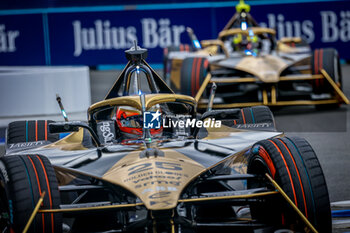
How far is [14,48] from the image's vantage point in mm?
21328

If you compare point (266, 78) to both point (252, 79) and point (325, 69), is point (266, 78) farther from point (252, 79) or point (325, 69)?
point (325, 69)

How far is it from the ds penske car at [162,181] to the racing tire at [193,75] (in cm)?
568

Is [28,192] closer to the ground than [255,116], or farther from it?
closer to the ground

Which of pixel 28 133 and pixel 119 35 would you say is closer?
pixel 28 133

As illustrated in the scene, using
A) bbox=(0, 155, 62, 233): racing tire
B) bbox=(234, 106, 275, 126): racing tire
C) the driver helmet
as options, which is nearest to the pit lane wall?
bbox=(234, 106, 275, 126): racing tire

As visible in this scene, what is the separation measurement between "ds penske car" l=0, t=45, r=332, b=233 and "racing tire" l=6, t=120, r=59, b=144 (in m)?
0.91

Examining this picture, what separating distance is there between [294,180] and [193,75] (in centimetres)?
757

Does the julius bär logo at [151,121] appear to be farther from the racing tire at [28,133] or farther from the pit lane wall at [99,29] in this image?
the pit lane wall at [99,29]

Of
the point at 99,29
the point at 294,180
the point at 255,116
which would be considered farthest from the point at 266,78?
the point at 99,29

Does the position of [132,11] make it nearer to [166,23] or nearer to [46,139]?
→ [166,23]

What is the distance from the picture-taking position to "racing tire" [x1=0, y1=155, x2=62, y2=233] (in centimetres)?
464

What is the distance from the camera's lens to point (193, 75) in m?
12.3

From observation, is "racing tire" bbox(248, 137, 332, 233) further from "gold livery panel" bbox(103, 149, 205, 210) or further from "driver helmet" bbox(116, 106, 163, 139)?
"driver helmet" bbox(116, 106, 163, 139)

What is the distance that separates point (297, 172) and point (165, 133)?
1.99 meters
